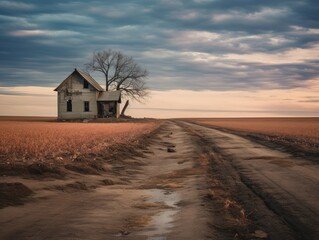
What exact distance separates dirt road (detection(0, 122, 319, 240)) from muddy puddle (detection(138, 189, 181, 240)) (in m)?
0.02

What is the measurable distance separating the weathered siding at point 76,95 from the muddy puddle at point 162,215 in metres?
56.2

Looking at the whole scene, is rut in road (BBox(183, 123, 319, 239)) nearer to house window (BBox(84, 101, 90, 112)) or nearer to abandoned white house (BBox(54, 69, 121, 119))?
abandoned white house (BBox(54, 69, 121, 119))

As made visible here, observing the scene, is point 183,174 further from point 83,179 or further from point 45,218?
point 45,218

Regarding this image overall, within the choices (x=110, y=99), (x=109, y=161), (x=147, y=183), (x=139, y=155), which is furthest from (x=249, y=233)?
(x=110, y=99)

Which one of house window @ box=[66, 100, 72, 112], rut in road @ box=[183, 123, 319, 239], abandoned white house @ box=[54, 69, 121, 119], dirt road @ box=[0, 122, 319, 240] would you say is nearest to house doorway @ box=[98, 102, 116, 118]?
abandoned white house @ box=[54, 69, 121, 119]

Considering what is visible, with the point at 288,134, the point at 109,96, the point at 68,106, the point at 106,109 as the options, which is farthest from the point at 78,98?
the point at 288,134

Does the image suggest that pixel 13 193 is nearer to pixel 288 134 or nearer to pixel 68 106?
pixel 288 134

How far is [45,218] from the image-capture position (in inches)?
279

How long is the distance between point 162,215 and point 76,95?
2336 inches

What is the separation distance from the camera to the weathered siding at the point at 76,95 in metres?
65.2

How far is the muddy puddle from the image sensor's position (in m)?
6.39

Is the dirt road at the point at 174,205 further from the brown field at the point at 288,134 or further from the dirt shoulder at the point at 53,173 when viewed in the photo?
the brown field at the point at 288,134

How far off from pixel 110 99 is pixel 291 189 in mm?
58066

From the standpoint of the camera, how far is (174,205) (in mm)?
8672
